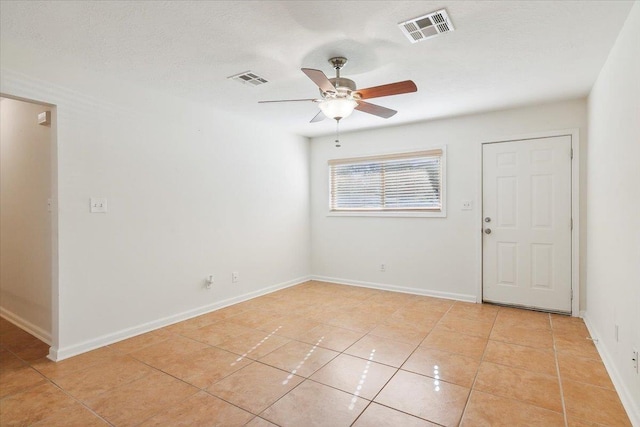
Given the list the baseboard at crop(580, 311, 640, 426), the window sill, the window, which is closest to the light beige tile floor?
the baseboard at crop(580, 311, 640, 426)

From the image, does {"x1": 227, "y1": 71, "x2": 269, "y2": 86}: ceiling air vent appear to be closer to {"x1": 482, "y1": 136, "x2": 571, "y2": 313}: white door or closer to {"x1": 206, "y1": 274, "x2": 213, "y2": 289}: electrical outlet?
{"x1": 206, "y1": 274, "x2": 213, "y2": 289}: electrical outlet

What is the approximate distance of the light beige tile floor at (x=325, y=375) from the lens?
1985 mm

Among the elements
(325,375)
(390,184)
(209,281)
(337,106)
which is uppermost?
(337,106)

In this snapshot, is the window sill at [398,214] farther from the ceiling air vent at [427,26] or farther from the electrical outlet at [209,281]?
the ceiling air vent at [427,26]

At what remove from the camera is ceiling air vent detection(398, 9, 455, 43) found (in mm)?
2088

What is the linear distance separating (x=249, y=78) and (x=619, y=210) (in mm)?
3034

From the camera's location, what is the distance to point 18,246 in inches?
139

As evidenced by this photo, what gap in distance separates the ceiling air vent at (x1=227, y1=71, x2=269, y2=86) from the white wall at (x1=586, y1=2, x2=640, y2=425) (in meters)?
2.61

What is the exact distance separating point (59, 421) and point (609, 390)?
135 inches

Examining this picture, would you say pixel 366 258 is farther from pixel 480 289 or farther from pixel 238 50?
pixel 238 50

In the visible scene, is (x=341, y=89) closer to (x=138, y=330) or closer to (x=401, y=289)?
(x=138, y=330)

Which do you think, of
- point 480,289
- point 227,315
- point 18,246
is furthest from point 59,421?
point 480,289

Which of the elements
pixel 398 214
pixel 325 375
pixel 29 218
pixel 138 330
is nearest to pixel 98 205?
pixel 29 218

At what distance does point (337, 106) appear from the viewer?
2627 millimetres
